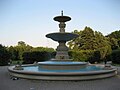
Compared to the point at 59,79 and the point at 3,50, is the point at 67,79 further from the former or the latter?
the point at 3,50

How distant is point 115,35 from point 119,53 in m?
36.7

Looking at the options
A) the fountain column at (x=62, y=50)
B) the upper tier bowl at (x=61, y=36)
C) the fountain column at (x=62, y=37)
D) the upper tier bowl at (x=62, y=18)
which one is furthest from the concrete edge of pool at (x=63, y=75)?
the upper tier bowl at (x=62, y=18)

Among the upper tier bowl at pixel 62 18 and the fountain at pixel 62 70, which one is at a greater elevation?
the upper tier bowl at pixel 62 18

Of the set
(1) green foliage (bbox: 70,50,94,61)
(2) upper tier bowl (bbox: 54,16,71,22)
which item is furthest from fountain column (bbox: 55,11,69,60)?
(1) green foliage (bbox: 70,50,94,61)

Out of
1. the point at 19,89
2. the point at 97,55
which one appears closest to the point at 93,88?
the point at 19,89

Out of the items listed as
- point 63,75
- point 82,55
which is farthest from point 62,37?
point 82,55

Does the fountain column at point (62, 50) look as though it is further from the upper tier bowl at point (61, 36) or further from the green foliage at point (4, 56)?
the green foliage at point (4, 56)

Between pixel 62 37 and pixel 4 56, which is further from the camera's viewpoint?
pixel 4 56

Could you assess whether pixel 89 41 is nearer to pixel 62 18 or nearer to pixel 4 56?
pixel 4 56

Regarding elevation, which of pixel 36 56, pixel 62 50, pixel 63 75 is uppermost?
pixel 62 50

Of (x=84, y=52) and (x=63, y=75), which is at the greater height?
(x=84, y=52)

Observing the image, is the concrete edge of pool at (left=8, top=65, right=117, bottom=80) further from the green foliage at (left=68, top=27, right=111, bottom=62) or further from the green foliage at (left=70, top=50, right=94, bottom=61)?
the green foliage at (left=68, top=27, right=111, bottom=62)

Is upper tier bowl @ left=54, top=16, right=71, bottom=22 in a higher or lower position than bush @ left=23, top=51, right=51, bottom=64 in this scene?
higher

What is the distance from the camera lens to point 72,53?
33.7m
